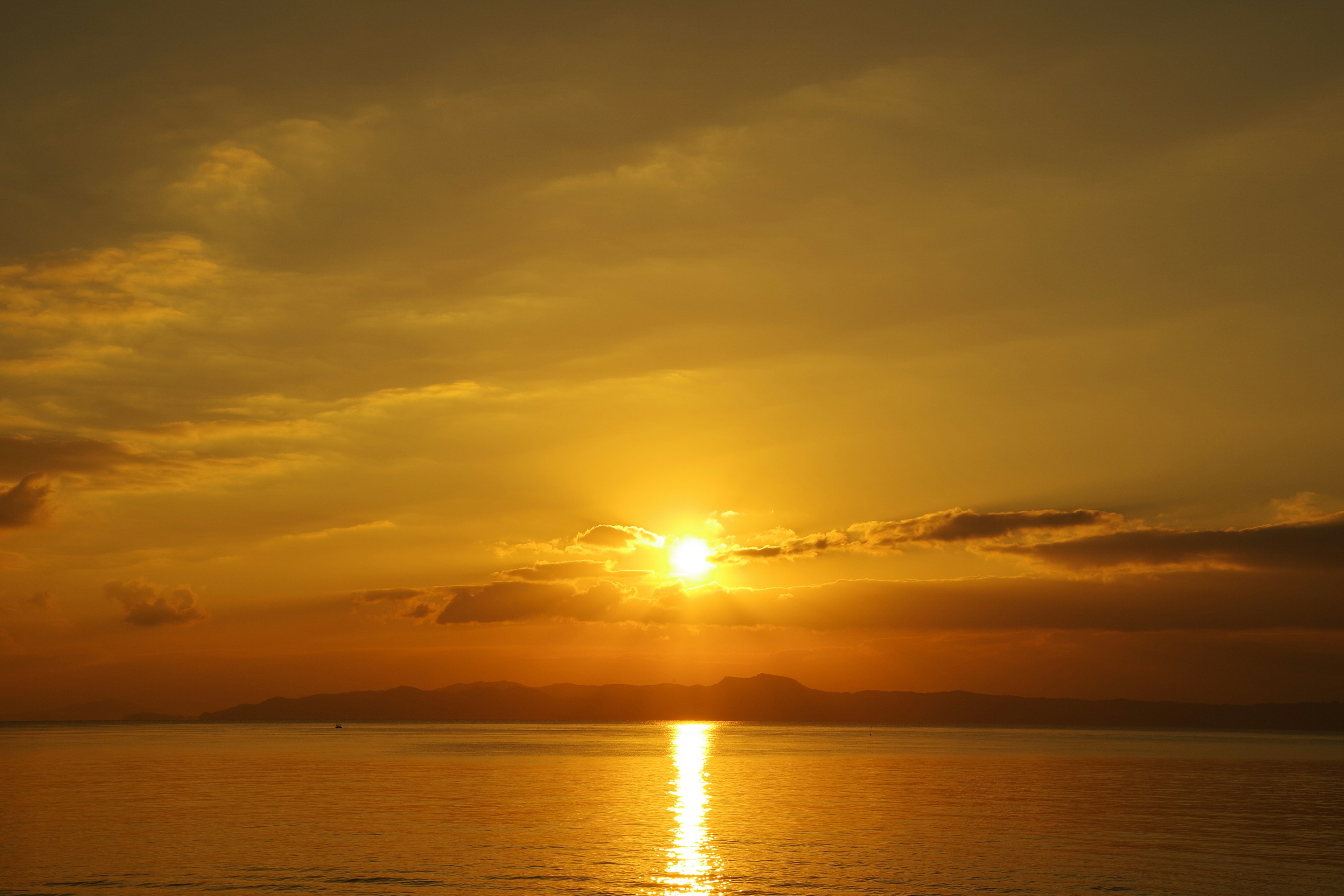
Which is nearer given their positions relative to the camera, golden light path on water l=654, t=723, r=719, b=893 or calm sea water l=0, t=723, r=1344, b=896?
golden light path on water l=654, t=723, r=719, b=893

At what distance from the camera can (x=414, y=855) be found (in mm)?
49500

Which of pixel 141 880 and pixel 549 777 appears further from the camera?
pixel 549 777

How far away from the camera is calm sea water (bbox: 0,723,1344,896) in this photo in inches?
1720

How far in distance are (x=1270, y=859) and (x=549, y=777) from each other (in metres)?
69.0

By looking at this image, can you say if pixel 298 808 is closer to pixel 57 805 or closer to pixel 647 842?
pixel 57 805

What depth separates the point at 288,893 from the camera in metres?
40.4

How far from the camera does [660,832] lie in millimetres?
58781

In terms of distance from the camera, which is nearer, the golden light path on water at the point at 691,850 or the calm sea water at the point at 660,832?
the golden light path on water at the point at 691,850

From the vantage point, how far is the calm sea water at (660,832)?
43688mm

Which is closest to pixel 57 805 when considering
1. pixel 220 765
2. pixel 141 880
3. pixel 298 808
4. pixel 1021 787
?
pixel 298 808

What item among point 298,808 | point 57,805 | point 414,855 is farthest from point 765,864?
point 57,805

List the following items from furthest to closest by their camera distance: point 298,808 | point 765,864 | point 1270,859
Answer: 1. point 298,808
2. point 1270,859
3. point 765,864

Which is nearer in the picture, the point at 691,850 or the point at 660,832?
the point at 691,850

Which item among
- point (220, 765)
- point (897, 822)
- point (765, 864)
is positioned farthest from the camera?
point (220, 765)
